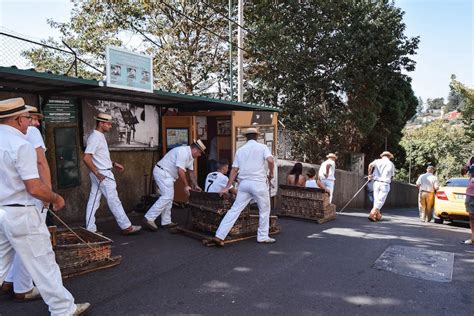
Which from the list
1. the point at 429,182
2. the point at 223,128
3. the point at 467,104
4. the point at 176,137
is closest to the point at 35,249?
the point at 176,137

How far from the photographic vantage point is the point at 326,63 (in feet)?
50.3

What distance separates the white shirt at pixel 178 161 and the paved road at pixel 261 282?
1160mm

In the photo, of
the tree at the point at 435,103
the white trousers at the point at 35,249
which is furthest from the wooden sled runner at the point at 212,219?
Result: the tree at the point at 435,103

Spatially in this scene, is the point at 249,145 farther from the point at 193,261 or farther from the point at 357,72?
the point at 357,72

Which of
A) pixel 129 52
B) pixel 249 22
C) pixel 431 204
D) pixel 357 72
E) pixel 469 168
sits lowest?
pixel 431 204

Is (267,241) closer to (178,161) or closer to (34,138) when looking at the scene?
(178,161)

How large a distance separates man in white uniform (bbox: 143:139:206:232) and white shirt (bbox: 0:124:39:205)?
12.0 feet

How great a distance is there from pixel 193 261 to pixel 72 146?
11.6 feet

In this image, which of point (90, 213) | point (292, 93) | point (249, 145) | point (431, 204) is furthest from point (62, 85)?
point (292, 93)

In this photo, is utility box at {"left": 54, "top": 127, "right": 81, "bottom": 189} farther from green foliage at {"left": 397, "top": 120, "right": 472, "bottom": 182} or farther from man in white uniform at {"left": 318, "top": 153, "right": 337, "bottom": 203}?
green foliage at {"left": 397, "top": 120, "right": 472, "bottom": 182}

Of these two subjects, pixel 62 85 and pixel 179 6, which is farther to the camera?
pixel 179 6

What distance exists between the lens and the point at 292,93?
1614 centimetres

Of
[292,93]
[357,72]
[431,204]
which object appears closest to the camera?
[431,204]

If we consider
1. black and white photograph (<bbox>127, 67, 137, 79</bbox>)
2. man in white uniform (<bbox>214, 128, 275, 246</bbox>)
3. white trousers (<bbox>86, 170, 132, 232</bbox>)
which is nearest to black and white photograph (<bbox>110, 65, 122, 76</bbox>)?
black and white photograph (<bbox>127, 67, 137, 79</bbox>)
